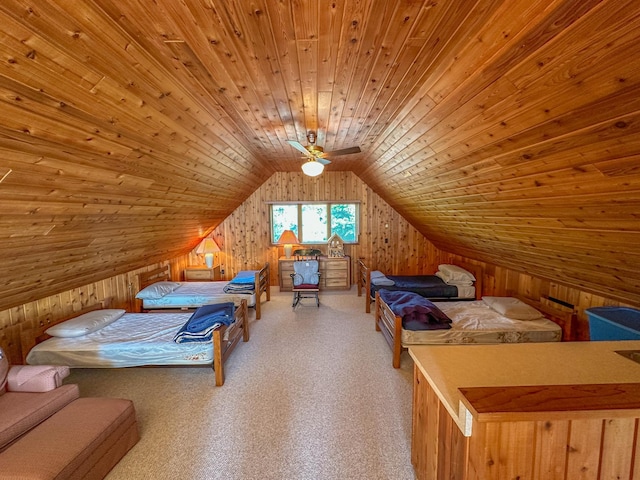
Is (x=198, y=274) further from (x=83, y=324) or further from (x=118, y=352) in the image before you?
(x=118, y=352)

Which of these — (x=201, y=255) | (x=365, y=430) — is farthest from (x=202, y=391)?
(x=201, y=255)

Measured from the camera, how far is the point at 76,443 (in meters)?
1.65

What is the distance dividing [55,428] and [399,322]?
2861 mm

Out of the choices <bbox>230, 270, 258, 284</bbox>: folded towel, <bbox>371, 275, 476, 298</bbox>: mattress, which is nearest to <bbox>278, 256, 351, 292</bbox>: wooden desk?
<bbox>230, 270, 258, 284</bbox>: folded towel

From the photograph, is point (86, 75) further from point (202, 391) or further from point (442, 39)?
point (202, 391)

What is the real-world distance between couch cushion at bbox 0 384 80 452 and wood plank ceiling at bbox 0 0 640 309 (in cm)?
102

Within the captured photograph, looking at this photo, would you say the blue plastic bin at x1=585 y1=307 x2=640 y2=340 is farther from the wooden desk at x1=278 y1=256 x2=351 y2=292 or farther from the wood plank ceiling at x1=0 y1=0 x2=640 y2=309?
the wooden desk at x1=278 y1=256 x2=351 y2=292

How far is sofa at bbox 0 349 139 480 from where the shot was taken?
59.5 inches

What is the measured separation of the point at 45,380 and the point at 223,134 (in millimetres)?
2484

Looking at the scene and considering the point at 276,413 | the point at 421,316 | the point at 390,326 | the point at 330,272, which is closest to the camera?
the point at 276,413

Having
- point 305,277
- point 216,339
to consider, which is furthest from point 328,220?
point 216,339

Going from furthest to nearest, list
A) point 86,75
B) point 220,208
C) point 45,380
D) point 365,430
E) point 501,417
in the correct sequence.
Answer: point 220,208 < point 365,430 < point 45,380 < point 86,75 < point 501,417

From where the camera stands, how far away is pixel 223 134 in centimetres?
281

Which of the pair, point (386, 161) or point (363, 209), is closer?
point (386, 161)
